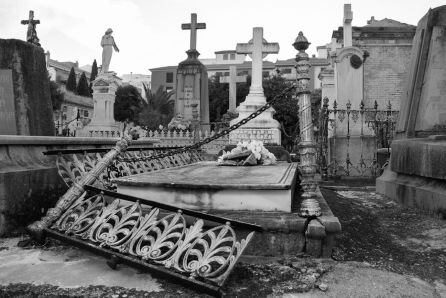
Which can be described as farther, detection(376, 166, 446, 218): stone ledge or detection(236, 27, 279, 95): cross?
detection(236, 27, 279, 95): cross

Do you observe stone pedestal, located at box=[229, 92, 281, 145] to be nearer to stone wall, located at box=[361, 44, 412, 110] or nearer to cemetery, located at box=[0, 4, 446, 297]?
cemetery, located at box=[0, 4, 446, 297]

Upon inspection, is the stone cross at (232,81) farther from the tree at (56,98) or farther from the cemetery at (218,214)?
the tree at (56,98)

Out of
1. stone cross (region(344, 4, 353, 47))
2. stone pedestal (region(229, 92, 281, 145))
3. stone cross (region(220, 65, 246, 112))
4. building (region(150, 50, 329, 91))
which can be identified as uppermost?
building (region(150, 50, 329, 91))

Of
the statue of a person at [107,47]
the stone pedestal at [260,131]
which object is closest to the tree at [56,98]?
the statue of a person at [107,47]

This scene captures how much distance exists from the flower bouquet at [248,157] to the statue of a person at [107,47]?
51.6ft

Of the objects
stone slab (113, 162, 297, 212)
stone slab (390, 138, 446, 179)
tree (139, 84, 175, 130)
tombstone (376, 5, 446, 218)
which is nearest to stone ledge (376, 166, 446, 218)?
tombstone (376, 5, 446, 218)

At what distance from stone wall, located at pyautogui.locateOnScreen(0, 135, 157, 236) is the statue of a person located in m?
16.7

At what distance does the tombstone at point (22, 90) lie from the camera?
4656mm

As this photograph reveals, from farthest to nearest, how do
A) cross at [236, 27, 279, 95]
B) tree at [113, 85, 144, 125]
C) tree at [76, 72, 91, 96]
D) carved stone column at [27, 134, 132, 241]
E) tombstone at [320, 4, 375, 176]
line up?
tree at [76, 72, 91, 96] → tree at [113, 85, 144, 125] → tombstone at [320, 4, 375, 176] → cross at [236, 27, 279, 95] → carved stone column at [27, 134, 132, 241]

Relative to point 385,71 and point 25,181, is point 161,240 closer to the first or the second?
point 25,181

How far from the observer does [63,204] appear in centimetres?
316

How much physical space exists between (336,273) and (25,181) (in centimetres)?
311

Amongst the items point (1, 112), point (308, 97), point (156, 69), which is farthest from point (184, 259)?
point (156, 69)

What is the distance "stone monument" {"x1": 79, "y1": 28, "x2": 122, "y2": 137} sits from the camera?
19.0m
